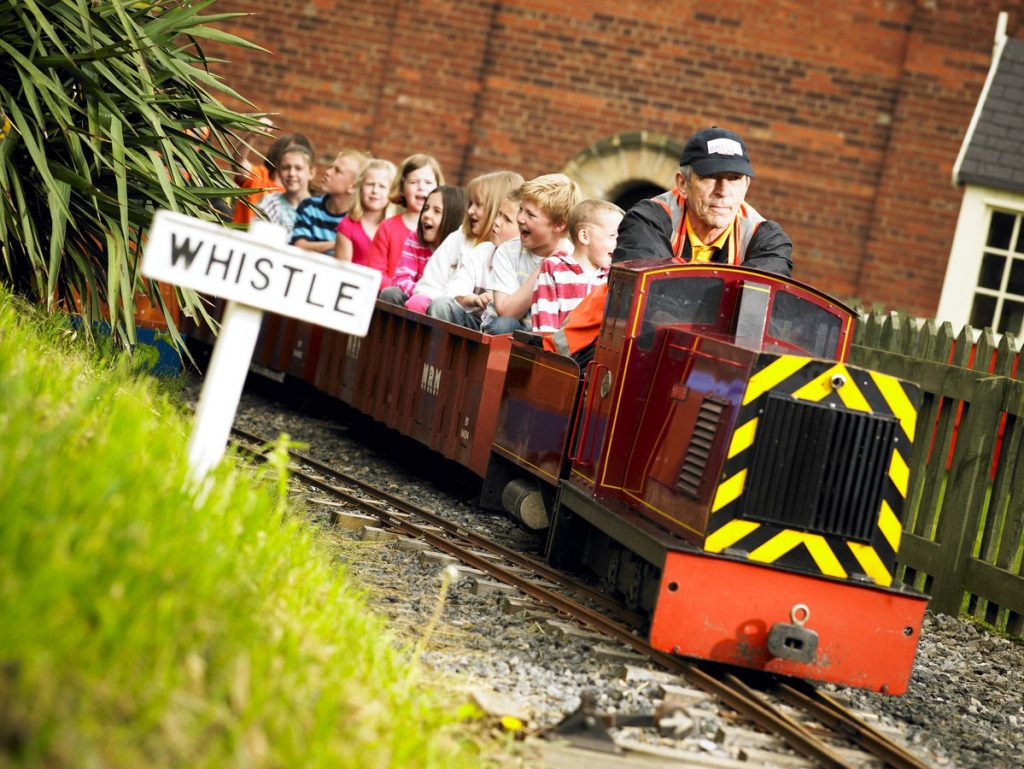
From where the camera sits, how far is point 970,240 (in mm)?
14516

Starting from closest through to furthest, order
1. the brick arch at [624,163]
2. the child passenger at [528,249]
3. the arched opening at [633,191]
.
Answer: the child passenger at [528,249] < the brick arch at [624,163] < the arched opening at [633,191]

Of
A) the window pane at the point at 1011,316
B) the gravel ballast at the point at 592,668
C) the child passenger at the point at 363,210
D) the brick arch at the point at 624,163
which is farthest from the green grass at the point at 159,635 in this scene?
the brick arch at the point at 624,163

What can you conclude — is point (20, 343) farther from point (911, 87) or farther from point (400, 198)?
point (911, 87)

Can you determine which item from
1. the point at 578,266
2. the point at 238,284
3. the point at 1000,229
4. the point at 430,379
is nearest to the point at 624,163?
the point at 1000,229

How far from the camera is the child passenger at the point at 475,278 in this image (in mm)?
9773

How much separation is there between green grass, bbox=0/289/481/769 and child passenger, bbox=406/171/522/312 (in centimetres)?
577

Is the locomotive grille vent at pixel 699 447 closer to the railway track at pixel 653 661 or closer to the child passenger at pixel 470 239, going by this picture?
the railway track at pixel 653 661

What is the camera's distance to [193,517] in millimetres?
3713

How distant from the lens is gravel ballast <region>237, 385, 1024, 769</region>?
5.03m

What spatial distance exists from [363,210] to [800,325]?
626 centimetres

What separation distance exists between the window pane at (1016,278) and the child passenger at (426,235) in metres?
6.68

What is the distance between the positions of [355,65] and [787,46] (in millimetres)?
5498

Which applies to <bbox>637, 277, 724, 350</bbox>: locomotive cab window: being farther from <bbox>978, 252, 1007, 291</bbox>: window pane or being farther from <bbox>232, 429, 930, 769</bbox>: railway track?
<bbox>978, 252, 1007, 291</bbox>: window pane

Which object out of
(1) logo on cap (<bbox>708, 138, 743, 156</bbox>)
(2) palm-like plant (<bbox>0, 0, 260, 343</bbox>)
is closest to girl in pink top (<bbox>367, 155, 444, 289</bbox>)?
(2) palm-like plant (<bbox>0, 0, 260, 343</bbox>)
